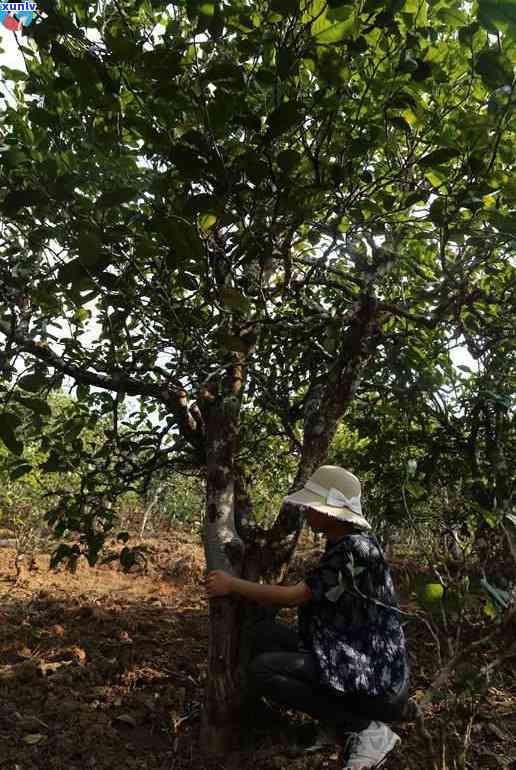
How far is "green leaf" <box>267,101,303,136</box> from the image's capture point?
1.35 metres

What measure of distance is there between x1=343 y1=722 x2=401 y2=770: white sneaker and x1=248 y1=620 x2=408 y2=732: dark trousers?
0.14 feet

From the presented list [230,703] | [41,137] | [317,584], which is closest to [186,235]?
[41,137]

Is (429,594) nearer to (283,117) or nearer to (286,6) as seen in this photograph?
(283,117)

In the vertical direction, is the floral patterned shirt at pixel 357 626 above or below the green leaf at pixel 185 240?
below

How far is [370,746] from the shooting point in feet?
7.64

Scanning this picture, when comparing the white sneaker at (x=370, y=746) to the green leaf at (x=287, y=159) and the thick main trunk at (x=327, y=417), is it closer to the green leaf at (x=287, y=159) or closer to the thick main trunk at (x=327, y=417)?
the thick main trunk at (x=327, y=417)

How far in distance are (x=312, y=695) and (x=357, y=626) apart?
369 mm

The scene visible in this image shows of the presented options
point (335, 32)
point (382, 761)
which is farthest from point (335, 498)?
point (335, 32)

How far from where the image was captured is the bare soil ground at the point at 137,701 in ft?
8.22

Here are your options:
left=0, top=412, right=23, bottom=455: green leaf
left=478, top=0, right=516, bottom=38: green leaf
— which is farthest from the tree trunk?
left=478, top=0, right=516, bottom=38: green leaf

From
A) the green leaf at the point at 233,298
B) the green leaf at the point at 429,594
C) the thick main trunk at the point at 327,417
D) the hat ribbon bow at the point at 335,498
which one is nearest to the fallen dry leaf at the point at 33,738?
the thick main trunk at the point at 327,417

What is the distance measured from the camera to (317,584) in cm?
241

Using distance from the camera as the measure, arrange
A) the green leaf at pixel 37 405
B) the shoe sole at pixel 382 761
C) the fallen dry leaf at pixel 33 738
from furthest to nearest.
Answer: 1. the fallen dry leaf at pixel 33 738
2. the shoe sole at pixel 382 761
3. the green leaf at pixel 37 405

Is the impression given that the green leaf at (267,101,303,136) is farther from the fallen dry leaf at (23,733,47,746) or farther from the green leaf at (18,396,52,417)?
the fallen dry leaf at (23,733,47,746)
